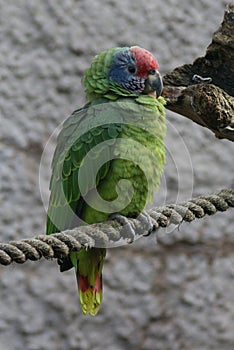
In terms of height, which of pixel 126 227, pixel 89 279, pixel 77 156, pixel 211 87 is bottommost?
pixel 89 279

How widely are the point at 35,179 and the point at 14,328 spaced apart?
0.50 metres

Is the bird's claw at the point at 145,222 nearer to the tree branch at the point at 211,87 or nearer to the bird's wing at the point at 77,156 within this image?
the bird's wing at the point at 77,156

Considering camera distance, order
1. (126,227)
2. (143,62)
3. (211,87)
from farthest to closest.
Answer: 1. (143,62)
2. (126,227)
3. (211,87)

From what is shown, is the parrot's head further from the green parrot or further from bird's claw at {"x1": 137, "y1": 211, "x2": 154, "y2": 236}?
bird's claw at {"x1": 137, "y1": 211, "x2": 154, "y2": 236}

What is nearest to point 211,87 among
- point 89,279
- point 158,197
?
point 89,279

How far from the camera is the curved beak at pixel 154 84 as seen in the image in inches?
65.0

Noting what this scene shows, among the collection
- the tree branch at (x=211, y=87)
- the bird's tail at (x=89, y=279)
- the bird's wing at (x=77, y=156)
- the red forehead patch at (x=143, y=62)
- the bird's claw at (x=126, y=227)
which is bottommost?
the bird's tail at (x=89, y=279)

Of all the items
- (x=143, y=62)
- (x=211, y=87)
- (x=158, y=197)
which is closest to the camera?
(x=211, y=87)

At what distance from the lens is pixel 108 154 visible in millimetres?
1631

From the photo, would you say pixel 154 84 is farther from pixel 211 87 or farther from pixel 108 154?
pixel 211 87

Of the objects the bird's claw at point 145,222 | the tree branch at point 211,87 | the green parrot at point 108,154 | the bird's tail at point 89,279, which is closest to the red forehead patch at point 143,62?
the green parrot at point 108,154

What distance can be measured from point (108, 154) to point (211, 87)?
35 centimetres

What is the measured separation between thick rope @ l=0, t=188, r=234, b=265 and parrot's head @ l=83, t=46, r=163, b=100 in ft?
1.02

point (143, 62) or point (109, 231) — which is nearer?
point (109, 231)
